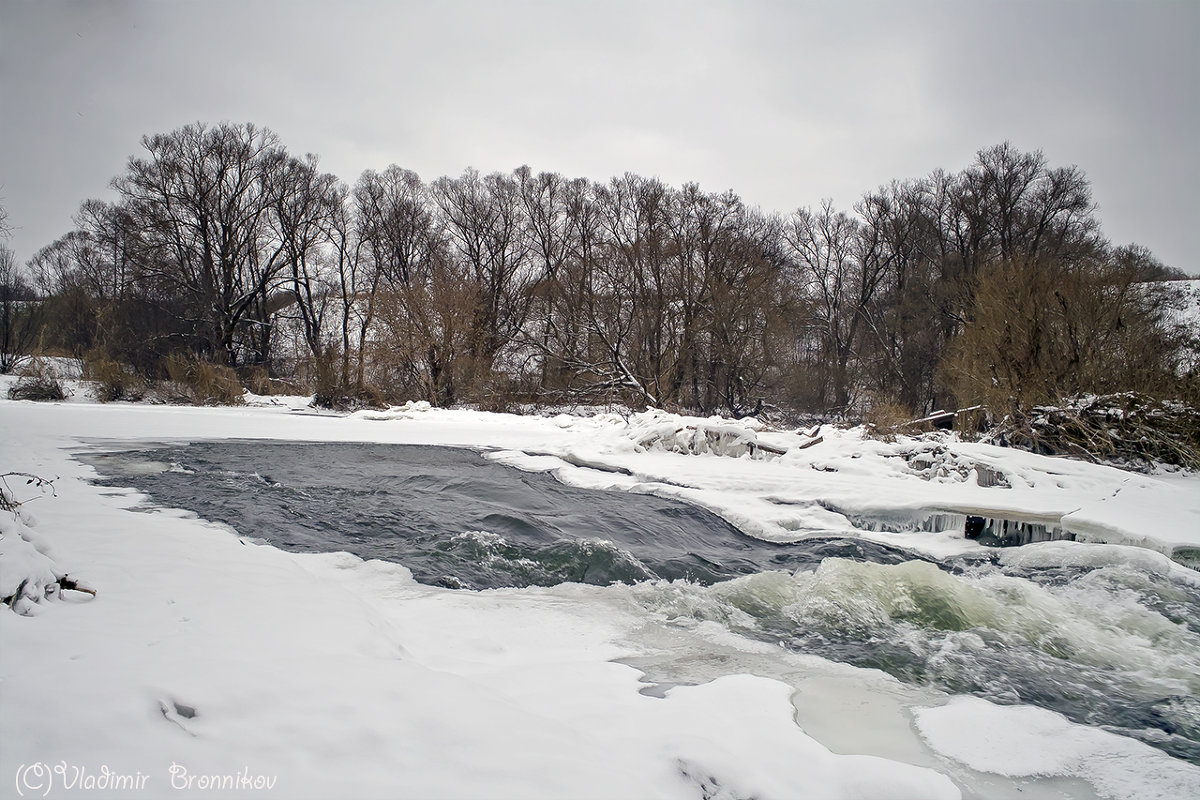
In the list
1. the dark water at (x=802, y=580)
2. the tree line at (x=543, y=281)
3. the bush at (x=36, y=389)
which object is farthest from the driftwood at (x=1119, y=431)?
the bush at (x=36, y=389)

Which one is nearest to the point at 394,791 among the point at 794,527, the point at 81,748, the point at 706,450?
the point at 81,748

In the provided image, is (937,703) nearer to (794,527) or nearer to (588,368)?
(794,527)

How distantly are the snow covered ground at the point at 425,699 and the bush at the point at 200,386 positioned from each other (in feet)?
56.8

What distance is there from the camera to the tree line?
23031 mm

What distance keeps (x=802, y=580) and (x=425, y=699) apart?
3080 mm

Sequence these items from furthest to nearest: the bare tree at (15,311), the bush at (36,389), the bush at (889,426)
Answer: the bare tree at (15,311), the bush at (36,389), the bush at (889,426)

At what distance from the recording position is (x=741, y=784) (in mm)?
1882

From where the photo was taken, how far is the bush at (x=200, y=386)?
20094mm

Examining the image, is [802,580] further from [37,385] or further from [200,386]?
[37,385]

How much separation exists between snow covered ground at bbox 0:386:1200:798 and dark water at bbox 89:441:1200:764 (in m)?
0.25

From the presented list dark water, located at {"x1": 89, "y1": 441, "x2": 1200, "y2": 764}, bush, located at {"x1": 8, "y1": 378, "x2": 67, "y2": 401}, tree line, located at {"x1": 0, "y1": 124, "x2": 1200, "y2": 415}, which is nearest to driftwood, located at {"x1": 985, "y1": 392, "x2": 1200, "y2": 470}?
dark water, located at {"x1": 89, "y1": 441, "x2": 1200, "y2": 764}

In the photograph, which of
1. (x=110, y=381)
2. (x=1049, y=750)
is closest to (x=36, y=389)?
(x=110, y=381)

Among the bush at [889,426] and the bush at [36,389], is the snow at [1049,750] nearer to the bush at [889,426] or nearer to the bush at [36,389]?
the bush at [889,426]

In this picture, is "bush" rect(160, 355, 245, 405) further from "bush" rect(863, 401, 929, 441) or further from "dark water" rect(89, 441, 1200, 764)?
"bush" rect(863, 401, 929, 441)
